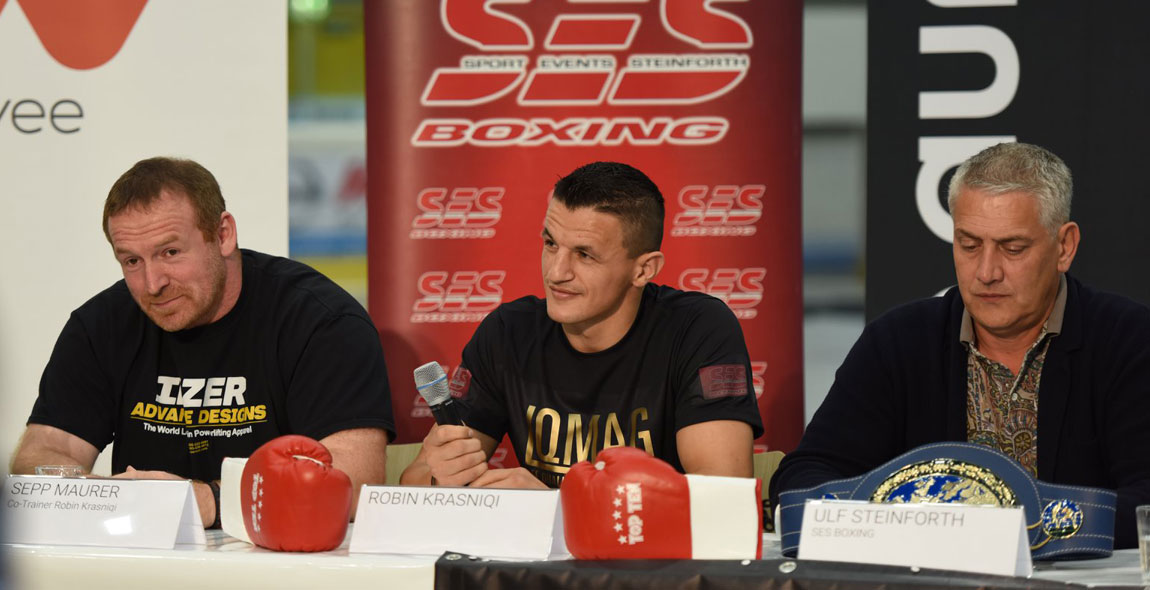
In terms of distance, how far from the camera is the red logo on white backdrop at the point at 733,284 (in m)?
3.22

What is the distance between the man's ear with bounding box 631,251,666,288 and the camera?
2389mm

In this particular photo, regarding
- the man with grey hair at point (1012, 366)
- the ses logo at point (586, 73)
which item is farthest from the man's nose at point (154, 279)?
the man with grey hair at point (1012, 366)

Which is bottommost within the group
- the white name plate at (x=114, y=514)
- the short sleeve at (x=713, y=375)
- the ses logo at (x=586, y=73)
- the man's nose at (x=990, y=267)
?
the white name plate at (x=114, y=514)

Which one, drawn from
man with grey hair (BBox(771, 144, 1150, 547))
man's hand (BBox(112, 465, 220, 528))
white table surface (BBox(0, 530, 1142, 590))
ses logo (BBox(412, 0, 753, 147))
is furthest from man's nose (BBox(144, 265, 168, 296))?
man with grey hair (BBox(771, 144, 1150, 547))

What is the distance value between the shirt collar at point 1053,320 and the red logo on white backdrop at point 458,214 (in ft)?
4.58

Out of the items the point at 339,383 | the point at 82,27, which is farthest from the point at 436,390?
the point at 82,27

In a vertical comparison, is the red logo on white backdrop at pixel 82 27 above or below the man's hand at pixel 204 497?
above

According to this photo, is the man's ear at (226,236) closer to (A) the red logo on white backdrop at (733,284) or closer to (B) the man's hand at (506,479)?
(B) the man's hand at (506,479)

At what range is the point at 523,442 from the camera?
7.90 feet

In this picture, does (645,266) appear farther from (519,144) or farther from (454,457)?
(519,144)

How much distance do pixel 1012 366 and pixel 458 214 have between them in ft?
5.15

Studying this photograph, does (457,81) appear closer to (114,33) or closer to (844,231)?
(114,33)

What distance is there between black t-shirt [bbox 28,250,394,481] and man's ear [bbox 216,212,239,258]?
80 millimetres

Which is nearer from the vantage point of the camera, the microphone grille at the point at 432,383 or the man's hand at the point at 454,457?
the microphone grille at the point at 432,383
